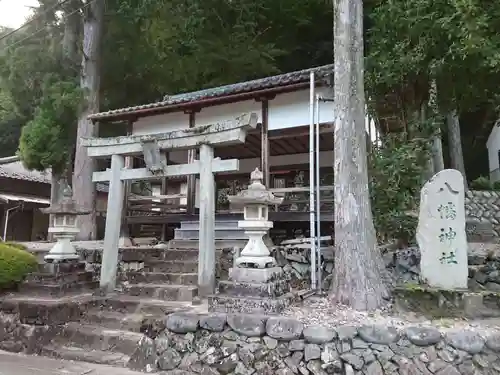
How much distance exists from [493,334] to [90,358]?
526cm

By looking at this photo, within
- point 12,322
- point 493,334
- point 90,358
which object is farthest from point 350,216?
point 12,322

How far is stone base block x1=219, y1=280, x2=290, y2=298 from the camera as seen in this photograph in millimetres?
5516

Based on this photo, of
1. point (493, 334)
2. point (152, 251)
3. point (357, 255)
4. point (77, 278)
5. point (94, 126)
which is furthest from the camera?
point (94, 126)

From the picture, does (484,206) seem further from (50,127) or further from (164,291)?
(50,127)

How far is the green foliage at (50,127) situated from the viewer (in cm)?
1309

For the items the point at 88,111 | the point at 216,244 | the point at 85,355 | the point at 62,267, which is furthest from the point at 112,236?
the point at 88,111

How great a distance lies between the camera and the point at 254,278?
5.66 m

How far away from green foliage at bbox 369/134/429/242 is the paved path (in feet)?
18.4

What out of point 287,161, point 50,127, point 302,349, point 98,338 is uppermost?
point 50,127

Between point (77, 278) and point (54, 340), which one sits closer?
point (54, 340)

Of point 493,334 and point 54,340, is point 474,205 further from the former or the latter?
point 54,340

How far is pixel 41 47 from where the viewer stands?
47.8 ft

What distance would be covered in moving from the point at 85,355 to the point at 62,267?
6.84 ft

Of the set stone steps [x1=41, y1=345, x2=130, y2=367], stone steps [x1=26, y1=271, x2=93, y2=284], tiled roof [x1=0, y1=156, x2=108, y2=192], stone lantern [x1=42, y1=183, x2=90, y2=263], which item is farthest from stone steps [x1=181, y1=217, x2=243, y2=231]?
tiled roof [x1=0, y1=156, x2=108, y2=192]
